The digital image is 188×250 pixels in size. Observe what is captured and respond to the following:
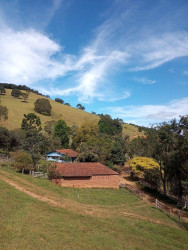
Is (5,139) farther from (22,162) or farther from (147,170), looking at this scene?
(147,170)

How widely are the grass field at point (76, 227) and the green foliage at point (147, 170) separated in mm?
17327

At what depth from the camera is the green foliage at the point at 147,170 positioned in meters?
37.5

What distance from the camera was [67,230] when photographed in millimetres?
12258

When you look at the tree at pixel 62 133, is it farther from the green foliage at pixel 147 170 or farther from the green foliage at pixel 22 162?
the green foliage at pixel 22 162

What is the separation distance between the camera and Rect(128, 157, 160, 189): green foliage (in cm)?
3750

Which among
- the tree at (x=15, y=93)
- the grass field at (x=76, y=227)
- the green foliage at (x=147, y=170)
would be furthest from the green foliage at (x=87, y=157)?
the tree at (x=15, y=93)

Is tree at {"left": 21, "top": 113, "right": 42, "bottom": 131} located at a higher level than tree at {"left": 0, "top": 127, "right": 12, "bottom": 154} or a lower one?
higher

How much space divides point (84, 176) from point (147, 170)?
47.0ft

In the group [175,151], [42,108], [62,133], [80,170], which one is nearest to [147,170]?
[175,151]

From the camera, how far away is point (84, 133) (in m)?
58.3

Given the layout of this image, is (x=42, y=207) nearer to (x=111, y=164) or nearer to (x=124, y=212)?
(x=124, y=212)

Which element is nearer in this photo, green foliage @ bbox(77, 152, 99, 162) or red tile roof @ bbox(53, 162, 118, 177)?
red tile roof @ bbox(53, 162, 118, 177)

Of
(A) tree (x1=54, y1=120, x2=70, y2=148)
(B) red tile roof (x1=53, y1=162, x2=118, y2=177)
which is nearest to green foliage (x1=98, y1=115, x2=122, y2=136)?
(A) tree (x1=54, y1=120, x2=70, y2=148)

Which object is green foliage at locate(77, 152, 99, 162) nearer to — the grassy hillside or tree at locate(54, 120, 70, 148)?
tree at locate(54, 120, 70, 148)
